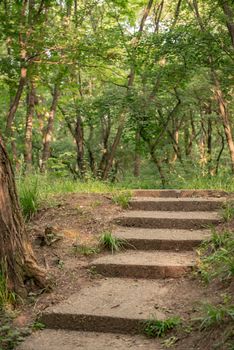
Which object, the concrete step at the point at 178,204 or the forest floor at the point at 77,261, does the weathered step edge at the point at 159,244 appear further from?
the concrete step at the point at 178,204

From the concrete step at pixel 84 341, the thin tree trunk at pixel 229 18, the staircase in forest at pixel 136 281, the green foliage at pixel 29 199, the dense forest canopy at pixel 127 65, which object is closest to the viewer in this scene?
the concrete step at pixel 84 341

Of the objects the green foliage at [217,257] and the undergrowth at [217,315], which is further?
the green foliage at [217,257]

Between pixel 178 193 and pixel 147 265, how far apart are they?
238 centimetres

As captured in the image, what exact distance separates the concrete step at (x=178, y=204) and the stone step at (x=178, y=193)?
12.1 inches

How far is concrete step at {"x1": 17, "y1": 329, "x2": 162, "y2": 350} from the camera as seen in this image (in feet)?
10.3

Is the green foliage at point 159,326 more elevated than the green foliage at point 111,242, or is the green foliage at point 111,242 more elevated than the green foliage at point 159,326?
the green foliage at point 111,242

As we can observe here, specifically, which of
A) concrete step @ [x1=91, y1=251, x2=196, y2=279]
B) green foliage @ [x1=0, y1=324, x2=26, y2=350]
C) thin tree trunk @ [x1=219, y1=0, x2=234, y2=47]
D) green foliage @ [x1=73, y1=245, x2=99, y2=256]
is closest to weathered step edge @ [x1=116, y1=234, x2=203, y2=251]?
concrete step @ [x1=91, y1=251, x2=196, y2=279]

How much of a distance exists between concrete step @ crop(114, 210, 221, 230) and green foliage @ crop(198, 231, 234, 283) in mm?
558

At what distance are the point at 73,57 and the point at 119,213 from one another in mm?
4252

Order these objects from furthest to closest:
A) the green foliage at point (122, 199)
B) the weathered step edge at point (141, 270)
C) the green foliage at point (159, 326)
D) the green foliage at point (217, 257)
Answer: the green foliage at point (122, 199)
the weathered step edge at point (141, 270)
the green foliage at point (217, 257)
the green foliage at point (159, 326)

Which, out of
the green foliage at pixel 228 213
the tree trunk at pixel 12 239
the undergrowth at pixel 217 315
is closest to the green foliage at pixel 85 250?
the tree trunk at pixel 12 239

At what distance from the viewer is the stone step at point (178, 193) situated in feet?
20.1

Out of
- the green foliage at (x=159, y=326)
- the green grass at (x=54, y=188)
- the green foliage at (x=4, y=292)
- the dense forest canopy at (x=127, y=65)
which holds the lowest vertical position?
the green foliage at (x=159, y=326)

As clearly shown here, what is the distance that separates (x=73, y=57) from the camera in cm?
855
